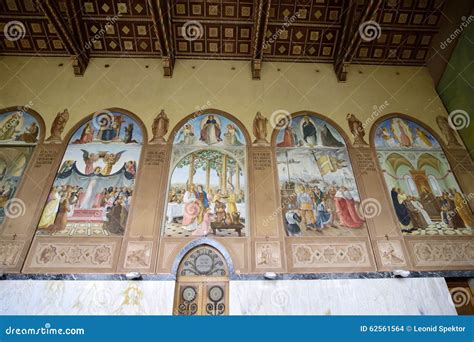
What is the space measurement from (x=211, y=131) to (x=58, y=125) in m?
4.40

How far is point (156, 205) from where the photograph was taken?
8.42m

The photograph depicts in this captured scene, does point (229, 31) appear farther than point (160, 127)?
Yes

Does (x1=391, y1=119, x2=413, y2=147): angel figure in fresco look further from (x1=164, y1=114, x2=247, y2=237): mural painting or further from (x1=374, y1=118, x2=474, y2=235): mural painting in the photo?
(x1=164, y1=114, x2=247, y2=237): mural painting

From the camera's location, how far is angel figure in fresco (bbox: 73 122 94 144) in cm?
948

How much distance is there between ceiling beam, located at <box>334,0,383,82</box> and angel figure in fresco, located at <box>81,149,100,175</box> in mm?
7945

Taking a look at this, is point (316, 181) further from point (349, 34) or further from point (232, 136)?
point (349, 34)

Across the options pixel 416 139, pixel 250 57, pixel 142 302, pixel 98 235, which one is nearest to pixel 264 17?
pixel 250 57

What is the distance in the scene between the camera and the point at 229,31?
35.1ft

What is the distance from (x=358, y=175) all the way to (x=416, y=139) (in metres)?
2.49

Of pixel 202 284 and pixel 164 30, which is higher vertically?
pixel 164 30

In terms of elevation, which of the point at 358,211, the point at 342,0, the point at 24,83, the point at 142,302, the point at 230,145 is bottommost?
the point at 142,302

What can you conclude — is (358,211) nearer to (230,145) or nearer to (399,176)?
(399,176)

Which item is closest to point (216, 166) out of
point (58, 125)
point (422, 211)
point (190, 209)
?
point (190, 209)

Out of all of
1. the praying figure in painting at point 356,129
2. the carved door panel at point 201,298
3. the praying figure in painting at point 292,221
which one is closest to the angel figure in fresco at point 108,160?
the carved door panel at point 201,298
